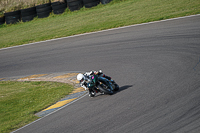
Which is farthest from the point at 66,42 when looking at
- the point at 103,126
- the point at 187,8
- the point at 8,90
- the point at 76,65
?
the point at 103,126

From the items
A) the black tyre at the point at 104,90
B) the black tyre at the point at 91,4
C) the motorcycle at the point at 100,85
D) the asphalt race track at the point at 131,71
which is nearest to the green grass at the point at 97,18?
the black tyre at the point at 91,4

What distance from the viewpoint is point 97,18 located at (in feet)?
69.8

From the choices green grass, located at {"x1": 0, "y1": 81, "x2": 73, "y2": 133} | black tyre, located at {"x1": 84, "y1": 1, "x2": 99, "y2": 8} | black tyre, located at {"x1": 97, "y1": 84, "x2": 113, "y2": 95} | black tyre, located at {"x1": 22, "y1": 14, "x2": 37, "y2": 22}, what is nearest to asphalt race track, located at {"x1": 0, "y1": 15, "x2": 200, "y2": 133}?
black tyre, located at {"x1": 97, "y1": 84, "x2": 113, "y2": 95}

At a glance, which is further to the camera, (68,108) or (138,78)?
(138,78)

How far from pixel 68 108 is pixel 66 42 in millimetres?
9291

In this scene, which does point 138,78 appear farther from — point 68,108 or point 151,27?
point 151,27

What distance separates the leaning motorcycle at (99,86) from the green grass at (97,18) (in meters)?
9.70

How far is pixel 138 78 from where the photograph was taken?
9141mm

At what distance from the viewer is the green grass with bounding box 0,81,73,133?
825 centimetres

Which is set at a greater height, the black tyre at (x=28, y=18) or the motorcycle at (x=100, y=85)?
the black tyre at (x=28, y=18)

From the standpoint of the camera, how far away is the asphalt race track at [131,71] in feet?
20.3

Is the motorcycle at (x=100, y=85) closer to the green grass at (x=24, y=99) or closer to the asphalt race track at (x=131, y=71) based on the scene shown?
the asphalt race track at (x=131, y=71)

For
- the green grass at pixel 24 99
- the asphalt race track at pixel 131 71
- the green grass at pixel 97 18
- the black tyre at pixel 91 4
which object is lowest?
the green grass at pixel 24 99

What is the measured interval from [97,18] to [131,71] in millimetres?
11976
